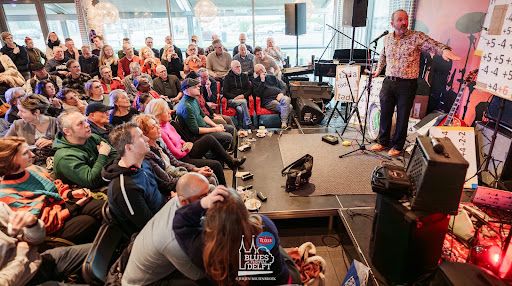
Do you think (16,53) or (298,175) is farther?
(16,53)

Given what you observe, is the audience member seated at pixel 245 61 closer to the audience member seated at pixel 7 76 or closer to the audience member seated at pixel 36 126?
the audience member seated at pixel 36 126

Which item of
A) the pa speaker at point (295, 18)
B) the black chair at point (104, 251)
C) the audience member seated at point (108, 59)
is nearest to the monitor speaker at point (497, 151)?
the black chair at point (104, 251)

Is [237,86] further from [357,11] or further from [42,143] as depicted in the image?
[42,143]

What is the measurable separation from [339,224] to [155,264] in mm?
1908

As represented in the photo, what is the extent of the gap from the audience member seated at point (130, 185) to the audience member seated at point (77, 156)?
1.32 ft

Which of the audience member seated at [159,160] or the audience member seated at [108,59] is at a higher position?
the audience member seated at [108,59]

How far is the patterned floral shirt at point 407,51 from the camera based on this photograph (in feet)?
10.7

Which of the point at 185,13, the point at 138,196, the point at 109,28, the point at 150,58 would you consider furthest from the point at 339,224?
the point at 109,28

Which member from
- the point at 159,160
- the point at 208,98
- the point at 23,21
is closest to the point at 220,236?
the point at 159,160

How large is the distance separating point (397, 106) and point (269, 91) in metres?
2.30

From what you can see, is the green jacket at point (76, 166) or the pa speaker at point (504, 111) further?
the pa speaker at point (504, 111)

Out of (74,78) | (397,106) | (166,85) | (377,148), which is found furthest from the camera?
(166,85)

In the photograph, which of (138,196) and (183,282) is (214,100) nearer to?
(138,196)

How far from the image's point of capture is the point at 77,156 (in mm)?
2293
